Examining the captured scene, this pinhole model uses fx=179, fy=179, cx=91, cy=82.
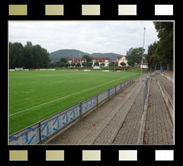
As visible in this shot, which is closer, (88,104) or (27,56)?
(88,104)

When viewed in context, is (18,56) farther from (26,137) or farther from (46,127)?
(26,137)

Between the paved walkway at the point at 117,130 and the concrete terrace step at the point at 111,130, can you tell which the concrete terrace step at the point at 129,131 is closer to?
the paved walkway at the point at 117,130

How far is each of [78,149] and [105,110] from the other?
28.5ft

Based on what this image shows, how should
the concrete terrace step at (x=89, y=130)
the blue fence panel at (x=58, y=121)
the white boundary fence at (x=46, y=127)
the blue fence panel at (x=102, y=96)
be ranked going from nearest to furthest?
the white boundary fence at (x=46, y=127)
the blue fence panel at (x=58, y=121)
the concrete terrace step at (x=89, y=130)
the blue fence panel at (x=102, y=96)

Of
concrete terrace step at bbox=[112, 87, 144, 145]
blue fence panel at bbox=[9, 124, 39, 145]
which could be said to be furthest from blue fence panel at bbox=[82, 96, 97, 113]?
blue fence panel at bbox=[9, 124, 39, 145]

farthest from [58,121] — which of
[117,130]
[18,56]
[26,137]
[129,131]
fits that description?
[18,56]

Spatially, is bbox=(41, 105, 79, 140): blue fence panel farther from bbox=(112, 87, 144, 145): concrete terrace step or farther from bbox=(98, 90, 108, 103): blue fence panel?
bbox=(98, 90, 108, 103): blue fence panel

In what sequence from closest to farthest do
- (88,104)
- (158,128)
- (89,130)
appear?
1. (158,128)
2. (89,130)
3. (88,104)

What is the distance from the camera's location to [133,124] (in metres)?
9.20

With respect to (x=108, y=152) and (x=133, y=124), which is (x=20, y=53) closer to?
(x=133, y=124)

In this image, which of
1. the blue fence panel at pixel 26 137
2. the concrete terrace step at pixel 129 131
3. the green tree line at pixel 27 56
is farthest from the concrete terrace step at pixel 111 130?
the green tree line at pixel 27 56

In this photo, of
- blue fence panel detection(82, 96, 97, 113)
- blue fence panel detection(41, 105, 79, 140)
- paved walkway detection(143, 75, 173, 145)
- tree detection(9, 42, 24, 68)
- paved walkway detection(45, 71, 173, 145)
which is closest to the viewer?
paved walkway detection(143, 75, 173, 145)

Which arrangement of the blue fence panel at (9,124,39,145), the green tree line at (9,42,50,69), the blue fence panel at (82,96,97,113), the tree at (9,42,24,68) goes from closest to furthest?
the blue fence panel at (9,124,39,145), the blue fence panel at (82,96,97,113), the tree at (9,42,24,68), the green tree line at (9,42,50,69)
